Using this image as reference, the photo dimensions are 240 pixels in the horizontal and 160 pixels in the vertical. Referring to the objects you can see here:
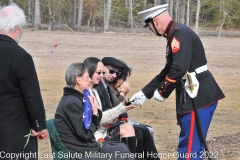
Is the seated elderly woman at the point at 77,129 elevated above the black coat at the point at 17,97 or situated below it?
below

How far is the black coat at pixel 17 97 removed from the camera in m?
4.32

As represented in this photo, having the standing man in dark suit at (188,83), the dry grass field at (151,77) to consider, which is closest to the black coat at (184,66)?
the standing man in dark suit at (188,83)

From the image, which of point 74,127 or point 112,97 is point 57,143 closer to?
point 74,127

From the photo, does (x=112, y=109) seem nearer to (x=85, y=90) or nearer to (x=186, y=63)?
(x=85, y=90)

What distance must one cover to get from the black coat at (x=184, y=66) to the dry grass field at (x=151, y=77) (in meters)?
1.64

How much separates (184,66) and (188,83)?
204 millimetres

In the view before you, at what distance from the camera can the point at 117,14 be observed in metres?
72.7

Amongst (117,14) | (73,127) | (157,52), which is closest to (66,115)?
(73,127)

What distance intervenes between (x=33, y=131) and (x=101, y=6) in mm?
70895

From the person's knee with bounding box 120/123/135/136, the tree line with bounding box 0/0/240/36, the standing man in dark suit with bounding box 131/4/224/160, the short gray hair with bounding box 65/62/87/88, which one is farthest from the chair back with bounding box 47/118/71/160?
the tree line with bounding box 0/0/240/36

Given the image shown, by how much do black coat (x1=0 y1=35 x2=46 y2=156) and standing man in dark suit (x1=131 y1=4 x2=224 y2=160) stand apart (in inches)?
56.2

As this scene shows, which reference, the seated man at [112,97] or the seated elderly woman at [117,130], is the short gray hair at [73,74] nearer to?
the seated elderly woman at [117,130]

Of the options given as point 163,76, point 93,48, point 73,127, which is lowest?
point 93,48

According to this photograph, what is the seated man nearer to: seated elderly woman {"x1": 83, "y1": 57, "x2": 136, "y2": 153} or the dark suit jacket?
the dark suit jacket
